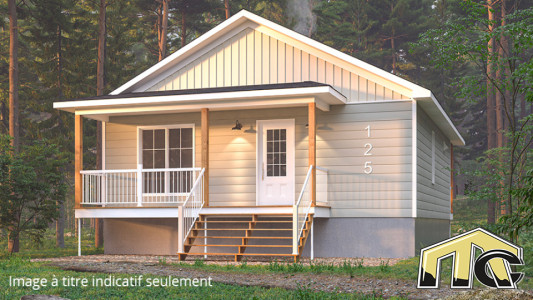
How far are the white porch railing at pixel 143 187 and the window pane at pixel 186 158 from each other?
7.4 inches

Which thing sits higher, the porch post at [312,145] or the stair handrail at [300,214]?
the porch post at [312,145]

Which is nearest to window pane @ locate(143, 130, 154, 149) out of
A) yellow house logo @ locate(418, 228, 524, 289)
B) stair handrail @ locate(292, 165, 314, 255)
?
stair handrail @ locate(292, 165, 314, 255)

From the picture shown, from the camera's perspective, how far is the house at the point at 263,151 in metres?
15.1

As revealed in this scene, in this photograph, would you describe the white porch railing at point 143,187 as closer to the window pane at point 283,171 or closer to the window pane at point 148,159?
the window pane at point 148,159

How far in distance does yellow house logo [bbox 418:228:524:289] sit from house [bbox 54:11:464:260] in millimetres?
8074

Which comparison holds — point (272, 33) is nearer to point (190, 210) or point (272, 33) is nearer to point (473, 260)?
point (190, 210)

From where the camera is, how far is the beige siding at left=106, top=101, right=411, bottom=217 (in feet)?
50.3

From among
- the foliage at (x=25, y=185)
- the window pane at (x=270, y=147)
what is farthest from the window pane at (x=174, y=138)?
the foliage at (x=25, y=185)

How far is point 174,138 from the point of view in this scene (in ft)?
56.8

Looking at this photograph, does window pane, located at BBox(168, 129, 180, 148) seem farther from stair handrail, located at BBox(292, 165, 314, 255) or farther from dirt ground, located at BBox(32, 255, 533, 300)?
dirt ground, located at BBox(32, 255, 533, 300)

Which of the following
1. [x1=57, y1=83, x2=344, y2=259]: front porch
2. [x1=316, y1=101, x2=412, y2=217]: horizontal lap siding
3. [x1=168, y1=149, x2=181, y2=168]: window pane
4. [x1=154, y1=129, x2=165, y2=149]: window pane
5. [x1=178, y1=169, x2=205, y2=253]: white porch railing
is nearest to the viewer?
[x1=178, y1=169, x2=205, y2=253]: white porch railing

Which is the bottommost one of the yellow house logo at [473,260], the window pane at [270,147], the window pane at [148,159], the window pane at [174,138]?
the yellow house logo at [473,260]

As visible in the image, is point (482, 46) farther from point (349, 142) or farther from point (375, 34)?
point (375, 34)

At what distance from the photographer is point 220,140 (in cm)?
1680
